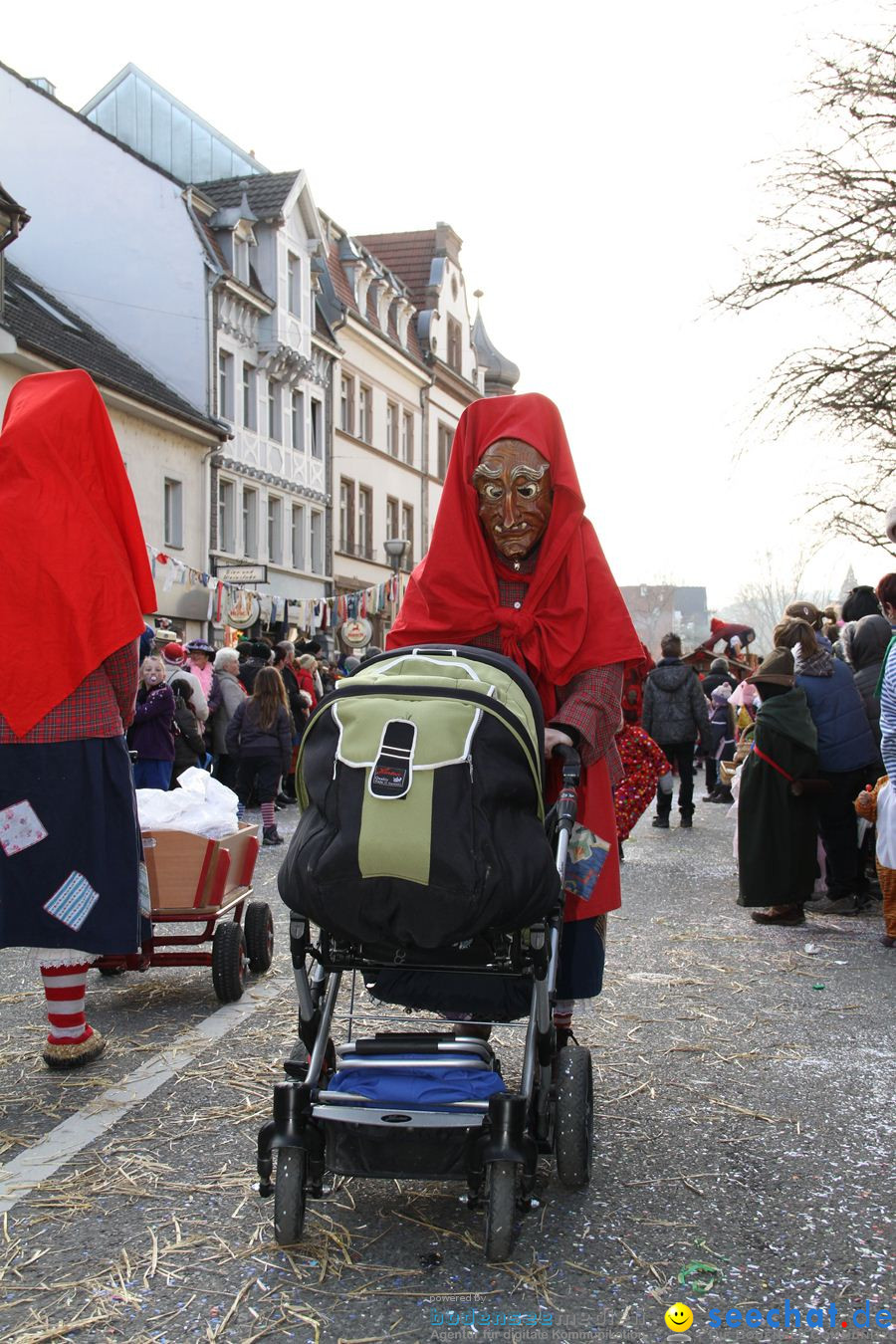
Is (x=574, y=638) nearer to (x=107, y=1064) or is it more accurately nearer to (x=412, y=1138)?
(x=412, y=1138)

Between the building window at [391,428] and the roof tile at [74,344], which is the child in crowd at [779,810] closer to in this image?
the roof tile at [74,344]

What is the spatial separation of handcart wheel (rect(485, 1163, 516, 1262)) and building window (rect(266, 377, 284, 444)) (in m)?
31.4

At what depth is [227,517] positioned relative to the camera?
30516 millimetres

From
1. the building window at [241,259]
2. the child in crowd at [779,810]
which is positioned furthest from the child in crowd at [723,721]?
the building window at [241,259]

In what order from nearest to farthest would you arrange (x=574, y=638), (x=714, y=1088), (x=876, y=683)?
1. (x=574, y=638)
2. (x=714, y=1088)
3. (x=876, y=683)

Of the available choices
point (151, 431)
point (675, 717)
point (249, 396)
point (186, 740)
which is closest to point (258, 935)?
point (186, 740)

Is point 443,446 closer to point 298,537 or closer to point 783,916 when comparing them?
point 298,537

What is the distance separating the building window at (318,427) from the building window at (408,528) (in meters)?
7.78

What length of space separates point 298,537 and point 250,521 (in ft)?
11.8

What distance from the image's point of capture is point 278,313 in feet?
105

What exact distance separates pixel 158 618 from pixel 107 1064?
19836 millimetres

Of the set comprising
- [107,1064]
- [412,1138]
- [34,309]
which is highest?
[34,309]

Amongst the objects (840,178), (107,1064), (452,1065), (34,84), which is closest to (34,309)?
(34,84)

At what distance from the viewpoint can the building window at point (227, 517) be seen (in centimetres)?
3030
